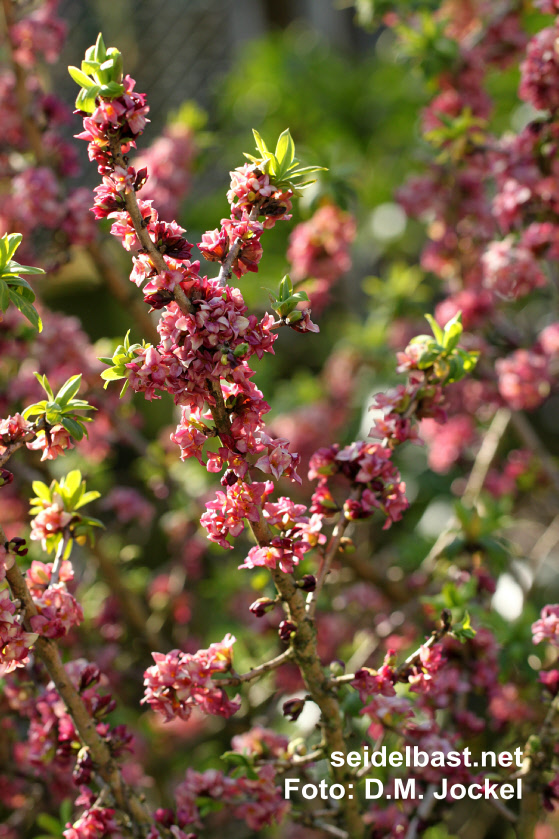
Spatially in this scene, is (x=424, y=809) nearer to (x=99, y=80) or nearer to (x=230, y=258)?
(x=230, y=258)

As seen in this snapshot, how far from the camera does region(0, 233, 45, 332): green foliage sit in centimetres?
85

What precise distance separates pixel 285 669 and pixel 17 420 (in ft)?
3.76

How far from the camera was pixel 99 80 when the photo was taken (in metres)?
0.80

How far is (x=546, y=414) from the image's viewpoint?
142 inches

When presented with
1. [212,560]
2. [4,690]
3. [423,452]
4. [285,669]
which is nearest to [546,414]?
[423,452]

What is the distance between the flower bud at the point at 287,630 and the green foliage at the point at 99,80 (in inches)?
25.4

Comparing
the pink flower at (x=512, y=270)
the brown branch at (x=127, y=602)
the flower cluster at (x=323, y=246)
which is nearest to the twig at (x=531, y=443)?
the pink flower at (x=512, y=270)

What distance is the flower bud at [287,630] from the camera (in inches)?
36.4

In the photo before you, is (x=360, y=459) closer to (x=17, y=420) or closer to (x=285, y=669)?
(x=17, y=420)

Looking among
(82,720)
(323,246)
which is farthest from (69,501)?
(323,246)

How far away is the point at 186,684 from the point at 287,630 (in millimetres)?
140

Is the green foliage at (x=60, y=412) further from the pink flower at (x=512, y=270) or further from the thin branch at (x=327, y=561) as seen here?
the pink flower at (x=512, y=270)

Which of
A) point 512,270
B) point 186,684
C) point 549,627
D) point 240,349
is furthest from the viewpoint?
point 512,270

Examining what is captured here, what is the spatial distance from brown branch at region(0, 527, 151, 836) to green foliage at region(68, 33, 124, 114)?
51 cm
